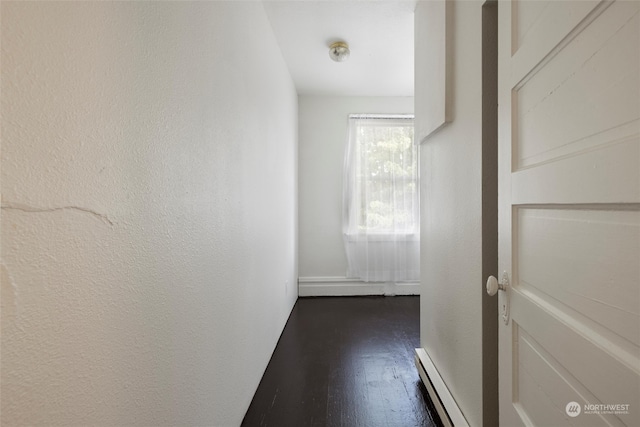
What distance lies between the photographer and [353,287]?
3.53 metres

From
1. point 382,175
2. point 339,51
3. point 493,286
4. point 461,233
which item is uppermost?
point 339,51

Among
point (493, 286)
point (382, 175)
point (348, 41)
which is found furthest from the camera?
point (382, 175)

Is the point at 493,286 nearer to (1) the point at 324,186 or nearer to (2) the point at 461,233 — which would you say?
(2) the point at 461,233

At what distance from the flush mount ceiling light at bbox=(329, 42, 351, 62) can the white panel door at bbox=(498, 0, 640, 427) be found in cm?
169

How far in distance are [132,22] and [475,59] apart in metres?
1.18

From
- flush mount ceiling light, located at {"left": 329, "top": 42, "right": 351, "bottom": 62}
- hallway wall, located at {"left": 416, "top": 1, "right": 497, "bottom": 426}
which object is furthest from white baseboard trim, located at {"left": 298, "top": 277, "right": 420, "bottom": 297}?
flush mount ceiling light, located at {"left": 329, "top": 42, "right": 351, "bottom": 62}

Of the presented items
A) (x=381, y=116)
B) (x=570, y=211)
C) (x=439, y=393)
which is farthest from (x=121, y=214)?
(x=381, y=116)

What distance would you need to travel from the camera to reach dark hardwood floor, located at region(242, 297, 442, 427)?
1.50 metres

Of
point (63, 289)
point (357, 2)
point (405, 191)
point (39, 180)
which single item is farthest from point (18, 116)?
point (405, 191)

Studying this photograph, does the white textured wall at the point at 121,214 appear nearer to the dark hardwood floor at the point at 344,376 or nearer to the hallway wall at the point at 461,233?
the dark hardwood floor at the point at 344,376

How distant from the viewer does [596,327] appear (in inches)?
21.2

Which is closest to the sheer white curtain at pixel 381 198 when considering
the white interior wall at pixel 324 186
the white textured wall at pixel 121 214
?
the white interior wall at pixel 324 186

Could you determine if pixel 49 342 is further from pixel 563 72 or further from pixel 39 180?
pixel 563 72

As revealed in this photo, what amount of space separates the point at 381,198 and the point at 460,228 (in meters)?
2.20
